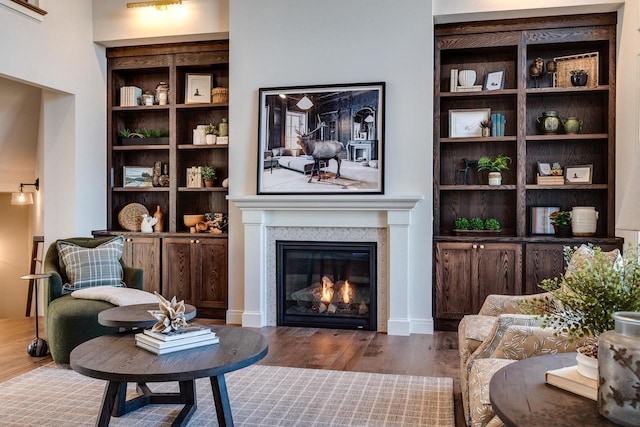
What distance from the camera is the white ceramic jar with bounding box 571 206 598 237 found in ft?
15.5

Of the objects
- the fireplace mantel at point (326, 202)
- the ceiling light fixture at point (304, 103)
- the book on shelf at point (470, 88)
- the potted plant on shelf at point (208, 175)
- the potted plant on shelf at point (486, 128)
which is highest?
the book on shelf at point (470, 88)

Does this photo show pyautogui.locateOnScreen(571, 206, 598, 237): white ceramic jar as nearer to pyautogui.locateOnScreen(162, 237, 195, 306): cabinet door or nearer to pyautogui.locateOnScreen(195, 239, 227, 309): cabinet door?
pyautogui.locateOnScreen(195, 239, 227, 309): cabinet door

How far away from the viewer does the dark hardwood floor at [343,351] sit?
377 cm

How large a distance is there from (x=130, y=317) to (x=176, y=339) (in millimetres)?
665

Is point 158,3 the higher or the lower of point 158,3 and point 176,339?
the higher

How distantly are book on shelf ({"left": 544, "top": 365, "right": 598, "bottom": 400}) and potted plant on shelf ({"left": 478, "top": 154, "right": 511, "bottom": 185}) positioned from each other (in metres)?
3.51

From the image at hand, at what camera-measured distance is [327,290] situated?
512 centimetres

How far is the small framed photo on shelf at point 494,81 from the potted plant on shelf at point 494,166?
26.0 inches

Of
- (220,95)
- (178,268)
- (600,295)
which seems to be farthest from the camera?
(220,95)

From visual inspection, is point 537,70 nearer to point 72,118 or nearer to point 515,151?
point 515,151

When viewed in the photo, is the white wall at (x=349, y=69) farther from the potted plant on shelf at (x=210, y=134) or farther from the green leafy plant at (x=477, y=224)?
the green leafy plant at (x=477, y=224)

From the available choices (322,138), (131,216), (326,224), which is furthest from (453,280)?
(131,216)

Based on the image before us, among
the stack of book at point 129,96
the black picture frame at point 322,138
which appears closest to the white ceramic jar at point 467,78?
the black picture frame at point 322,138

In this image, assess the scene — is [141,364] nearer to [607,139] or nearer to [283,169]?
[283,169]
